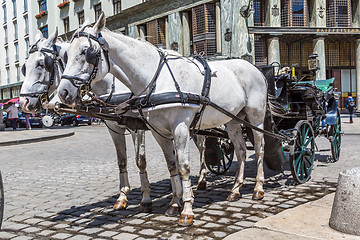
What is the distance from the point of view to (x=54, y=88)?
4730 mm

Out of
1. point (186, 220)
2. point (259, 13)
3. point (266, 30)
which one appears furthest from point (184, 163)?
point (259, 13)

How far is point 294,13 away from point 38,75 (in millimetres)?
24617

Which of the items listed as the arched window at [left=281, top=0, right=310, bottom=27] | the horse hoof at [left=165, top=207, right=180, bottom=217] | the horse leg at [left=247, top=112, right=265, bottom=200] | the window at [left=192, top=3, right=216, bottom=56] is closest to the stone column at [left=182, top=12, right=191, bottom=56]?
the window at [left=192, top=3, right=216, bottom=56]

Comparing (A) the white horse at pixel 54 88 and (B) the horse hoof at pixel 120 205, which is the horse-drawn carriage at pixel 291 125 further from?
(B) the horse hoof at pixel 120 205

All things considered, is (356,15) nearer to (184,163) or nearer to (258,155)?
(258,155)

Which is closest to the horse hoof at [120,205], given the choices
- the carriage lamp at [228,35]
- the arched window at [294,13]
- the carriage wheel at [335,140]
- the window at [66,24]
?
the carriage wheel at [335,140]

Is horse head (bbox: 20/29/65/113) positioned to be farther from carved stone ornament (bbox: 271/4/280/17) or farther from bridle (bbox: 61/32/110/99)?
carved stone ornament (bbox: 271/4/280/17)

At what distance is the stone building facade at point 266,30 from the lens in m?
25.3

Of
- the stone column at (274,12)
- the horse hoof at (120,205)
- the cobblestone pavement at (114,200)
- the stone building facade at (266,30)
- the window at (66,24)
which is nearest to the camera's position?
the cobblestone pavement at (114,200)

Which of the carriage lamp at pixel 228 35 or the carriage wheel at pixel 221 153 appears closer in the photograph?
the carriage wheel at pixel 221 153

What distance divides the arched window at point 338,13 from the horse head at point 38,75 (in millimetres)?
26095

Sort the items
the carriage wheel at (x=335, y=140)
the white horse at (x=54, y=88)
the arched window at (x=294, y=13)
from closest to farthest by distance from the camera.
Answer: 1. the white horse at (x=54, y=88)
2. the carriage wheel at (x=335, y=140)
3. the arched window at (x=294, y=13)

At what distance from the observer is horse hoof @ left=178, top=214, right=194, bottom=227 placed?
171 inches

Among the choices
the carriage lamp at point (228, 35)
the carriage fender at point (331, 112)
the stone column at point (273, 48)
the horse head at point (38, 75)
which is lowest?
the carriage fender at point (331, 112)
